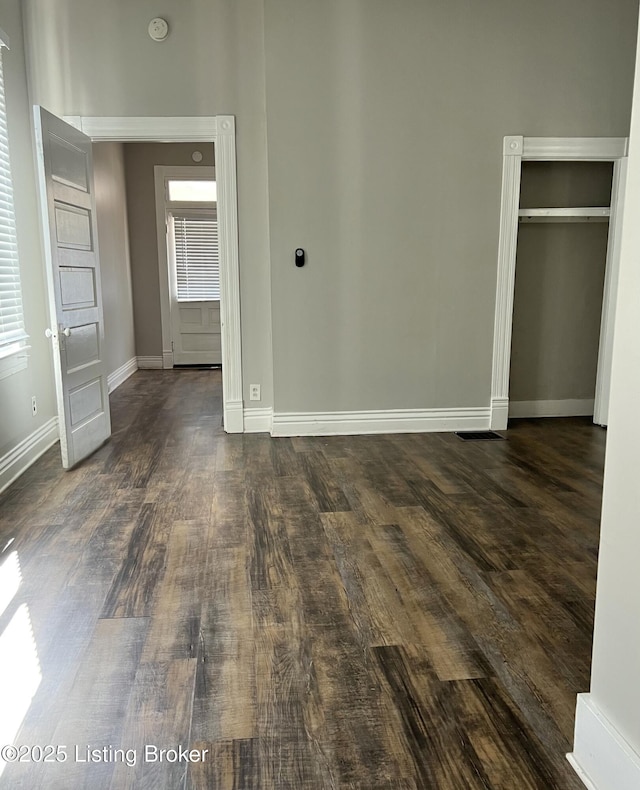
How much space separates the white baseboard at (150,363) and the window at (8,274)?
428 centimetres

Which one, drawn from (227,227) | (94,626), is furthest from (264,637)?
(227,227)

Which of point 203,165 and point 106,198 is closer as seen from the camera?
point 106,198

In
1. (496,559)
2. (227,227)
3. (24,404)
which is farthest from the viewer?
(227,227)

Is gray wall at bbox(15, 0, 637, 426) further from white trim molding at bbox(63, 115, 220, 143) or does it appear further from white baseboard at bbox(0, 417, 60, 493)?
white baseboard at bbox(0, 417, 60, 493)

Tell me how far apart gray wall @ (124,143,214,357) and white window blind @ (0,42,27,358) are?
13.7 feet

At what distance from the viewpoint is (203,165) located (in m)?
8.28

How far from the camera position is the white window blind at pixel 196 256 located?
28.0ft

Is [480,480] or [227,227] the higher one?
[227,227]

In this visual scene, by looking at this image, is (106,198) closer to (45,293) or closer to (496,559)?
(45,293)

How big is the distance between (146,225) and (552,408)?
5.56m

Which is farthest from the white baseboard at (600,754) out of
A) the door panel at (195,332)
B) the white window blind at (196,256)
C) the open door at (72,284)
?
the white window blind at (196,256)

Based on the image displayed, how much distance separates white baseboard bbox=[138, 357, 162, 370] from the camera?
8680 millimetres

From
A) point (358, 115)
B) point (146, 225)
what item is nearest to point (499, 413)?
point (358, 115)

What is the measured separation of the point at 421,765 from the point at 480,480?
241cm
